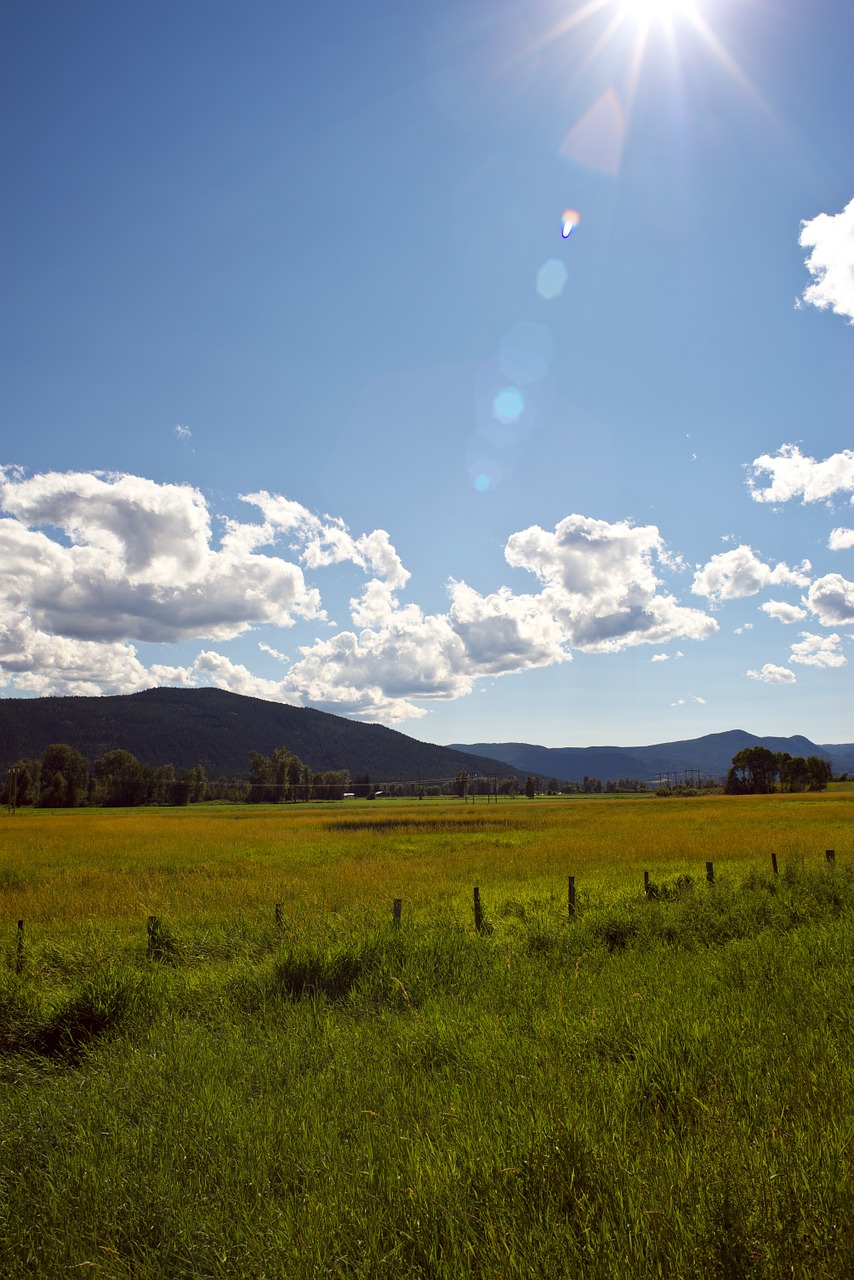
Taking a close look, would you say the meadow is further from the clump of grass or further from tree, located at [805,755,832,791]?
tree, located at [805,755,832,791]

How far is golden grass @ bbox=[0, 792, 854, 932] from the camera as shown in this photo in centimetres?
1942

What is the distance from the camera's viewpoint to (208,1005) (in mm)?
9625

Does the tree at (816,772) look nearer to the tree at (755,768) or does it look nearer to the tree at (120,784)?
the tree at (755,768)

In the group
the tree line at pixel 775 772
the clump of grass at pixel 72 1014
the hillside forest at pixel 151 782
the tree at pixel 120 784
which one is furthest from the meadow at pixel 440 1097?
the tree at pixel 120 784

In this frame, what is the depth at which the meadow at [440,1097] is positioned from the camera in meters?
3.81

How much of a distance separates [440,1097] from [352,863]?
24.8 m

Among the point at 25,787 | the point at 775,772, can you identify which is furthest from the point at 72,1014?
the point at 775,772

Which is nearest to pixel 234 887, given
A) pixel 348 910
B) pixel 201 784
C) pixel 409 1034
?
pixel 348 910

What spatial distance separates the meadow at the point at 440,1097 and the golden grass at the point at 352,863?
5116 millimetres

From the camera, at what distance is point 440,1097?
18.8 feet

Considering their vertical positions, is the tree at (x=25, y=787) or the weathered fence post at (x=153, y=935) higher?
the weathered fence post at (x=153, y=935)

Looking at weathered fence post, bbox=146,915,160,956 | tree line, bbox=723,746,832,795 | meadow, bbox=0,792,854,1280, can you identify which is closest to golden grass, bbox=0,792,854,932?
weathered fence post, bbox=146,915,160,956

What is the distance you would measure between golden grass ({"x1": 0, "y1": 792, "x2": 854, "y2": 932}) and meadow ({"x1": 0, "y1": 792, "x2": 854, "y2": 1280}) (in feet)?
16.8

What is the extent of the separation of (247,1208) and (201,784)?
16958cm
